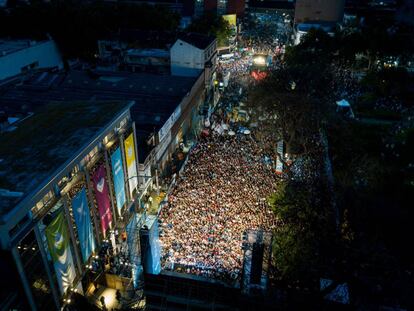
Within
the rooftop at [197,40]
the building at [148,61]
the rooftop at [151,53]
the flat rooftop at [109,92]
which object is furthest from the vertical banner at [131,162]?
the rooftop at [151,53]

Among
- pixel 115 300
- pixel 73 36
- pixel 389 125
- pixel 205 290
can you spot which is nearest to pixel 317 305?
pixel 205 290

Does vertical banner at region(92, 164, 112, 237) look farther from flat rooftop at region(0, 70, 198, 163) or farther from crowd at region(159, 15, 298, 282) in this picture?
flat rooftop at region(0, 70, 198, 163)

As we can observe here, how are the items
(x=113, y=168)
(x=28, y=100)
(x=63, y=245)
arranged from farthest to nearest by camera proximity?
(x=28, y=100), (x=113, y=168), (x=63, y=245)

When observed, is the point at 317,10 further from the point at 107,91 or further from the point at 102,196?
the point at 102,196

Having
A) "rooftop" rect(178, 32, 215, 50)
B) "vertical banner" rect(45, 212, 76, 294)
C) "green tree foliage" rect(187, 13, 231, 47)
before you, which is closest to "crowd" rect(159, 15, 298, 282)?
"vertical banner" rect(45, 212, 76, 294)

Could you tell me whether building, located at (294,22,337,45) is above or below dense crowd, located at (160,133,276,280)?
above

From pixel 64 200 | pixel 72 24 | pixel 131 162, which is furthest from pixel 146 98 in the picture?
pixel 72 24

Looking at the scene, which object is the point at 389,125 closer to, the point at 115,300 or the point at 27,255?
the point at 115,300
